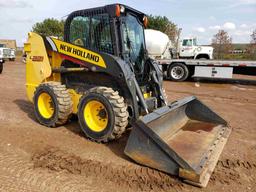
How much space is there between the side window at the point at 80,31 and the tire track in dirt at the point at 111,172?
2.27 metres

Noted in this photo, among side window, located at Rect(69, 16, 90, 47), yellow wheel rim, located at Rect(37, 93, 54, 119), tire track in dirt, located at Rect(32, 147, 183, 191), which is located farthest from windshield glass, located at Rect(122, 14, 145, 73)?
tire track in dirt, located at Rect(32, 147, 183, 191)

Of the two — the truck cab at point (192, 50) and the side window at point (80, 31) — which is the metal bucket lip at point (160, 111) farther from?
the truck cab at point (192, 50)

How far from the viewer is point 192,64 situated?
47.2ft

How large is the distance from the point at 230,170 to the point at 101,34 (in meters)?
3.19

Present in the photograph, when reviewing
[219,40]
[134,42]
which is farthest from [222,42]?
[134,42]

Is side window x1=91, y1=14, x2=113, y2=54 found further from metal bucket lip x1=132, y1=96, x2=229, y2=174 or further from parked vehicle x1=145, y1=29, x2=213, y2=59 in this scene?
parked vehicle x1=145, y1=29, x2=213, y2=59

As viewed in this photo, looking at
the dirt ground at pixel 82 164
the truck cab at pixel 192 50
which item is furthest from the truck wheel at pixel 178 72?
the dirt ground at pixel 82 164

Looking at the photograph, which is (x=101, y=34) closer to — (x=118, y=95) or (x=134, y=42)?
(x=134, y=42)

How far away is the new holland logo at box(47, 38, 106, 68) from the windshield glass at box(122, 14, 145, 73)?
0.55 metres

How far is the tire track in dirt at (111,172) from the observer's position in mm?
3297

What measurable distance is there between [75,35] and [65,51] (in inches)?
17.5

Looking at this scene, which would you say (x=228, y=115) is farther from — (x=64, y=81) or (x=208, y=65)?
(x=208, y=65)

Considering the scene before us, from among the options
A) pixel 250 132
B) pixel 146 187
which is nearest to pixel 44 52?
pixel 146 187

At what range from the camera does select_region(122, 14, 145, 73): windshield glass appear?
4.89 m
